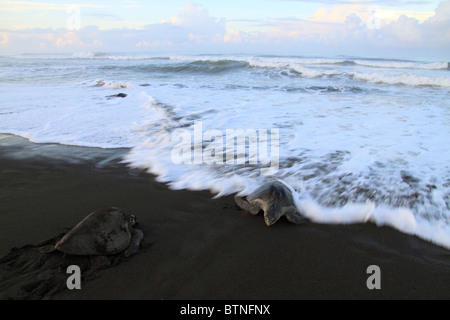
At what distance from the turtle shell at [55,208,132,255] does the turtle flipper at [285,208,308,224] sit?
1496mm

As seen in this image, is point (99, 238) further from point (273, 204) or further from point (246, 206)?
point (273, 204)

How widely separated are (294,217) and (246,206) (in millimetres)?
484

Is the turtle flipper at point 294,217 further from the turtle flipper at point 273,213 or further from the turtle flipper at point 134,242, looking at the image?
the turtle flipper at point 134,242

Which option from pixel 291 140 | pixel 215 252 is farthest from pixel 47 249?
pixel 291 140

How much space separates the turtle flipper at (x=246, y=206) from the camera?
2909 mm

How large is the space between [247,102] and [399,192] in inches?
243

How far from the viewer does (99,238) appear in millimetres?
2281

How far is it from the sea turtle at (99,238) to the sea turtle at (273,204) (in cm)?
116

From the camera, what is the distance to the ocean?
10.2ft

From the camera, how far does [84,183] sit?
147 inches
